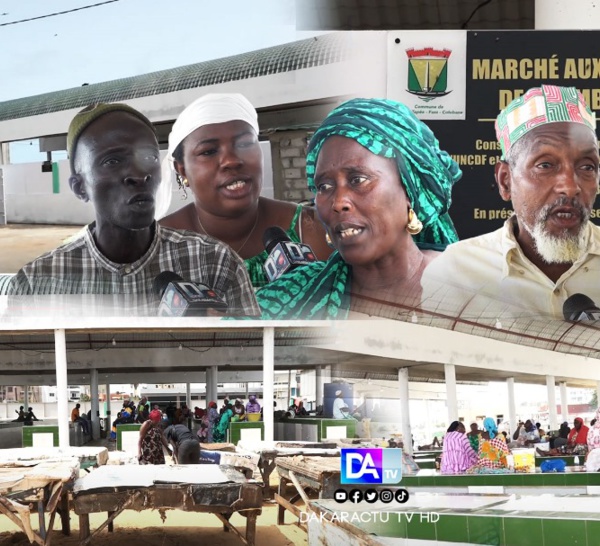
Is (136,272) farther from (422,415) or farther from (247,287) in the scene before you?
(422,415)

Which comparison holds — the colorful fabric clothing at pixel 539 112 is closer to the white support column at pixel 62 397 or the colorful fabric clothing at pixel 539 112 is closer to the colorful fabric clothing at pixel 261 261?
the colorful fabric clothing at pixel 261 261

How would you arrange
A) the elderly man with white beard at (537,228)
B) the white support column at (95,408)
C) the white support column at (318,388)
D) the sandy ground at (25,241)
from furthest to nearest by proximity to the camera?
the white support column at (95,408)
the white support column at (318,388)
the sandy ground at (25,241)
the elderly man with white beard at (537,228)

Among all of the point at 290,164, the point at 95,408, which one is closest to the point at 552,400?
the point at 290,164

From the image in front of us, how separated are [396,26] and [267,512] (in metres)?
3.08

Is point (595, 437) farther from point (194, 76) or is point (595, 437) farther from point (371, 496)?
point (194, 76)

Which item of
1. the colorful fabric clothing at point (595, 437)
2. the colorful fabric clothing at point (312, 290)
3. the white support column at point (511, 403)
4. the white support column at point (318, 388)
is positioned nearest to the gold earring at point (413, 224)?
the colorful fabric clothing at point (312, 290)

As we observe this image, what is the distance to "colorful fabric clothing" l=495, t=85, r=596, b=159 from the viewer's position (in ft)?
14.9

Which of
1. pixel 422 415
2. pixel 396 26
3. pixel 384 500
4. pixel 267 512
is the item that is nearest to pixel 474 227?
pixel 396 26

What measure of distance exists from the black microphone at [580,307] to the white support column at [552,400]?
1.84 meters

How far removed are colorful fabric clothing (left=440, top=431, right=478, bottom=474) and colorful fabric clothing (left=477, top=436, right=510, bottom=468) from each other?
0.05m

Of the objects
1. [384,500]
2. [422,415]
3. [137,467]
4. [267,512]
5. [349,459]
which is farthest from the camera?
[422,415]

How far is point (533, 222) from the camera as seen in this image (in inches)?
179

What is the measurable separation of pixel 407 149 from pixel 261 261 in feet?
2.89

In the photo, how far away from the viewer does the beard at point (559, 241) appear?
14.9ft
